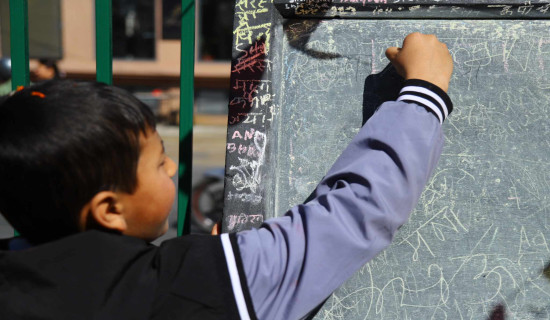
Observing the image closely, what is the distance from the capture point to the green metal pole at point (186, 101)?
1840 mm

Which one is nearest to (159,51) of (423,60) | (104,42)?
(104,42)

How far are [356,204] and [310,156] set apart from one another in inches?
20.6

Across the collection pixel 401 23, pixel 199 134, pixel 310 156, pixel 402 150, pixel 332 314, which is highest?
pixel 401 23

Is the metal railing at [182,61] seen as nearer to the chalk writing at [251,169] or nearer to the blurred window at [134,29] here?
the chalk writing at [251,169]

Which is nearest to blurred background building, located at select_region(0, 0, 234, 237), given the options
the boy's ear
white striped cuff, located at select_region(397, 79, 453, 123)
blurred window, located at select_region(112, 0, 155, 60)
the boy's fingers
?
blurred window, located at select_region(112, 0, 155, 60)

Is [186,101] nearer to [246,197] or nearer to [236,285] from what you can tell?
[246,197]

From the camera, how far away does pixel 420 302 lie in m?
1.62

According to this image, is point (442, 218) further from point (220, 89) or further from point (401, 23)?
point (220, 89)

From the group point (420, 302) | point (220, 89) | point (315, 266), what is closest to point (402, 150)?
point (315, 266)

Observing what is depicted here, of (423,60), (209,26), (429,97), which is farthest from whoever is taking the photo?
(209,26)

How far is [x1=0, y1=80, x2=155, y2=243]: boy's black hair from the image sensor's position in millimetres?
991

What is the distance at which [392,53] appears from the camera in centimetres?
146

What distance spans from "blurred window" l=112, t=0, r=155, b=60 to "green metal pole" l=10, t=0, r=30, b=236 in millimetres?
12167

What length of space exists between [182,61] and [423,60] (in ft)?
2.51
